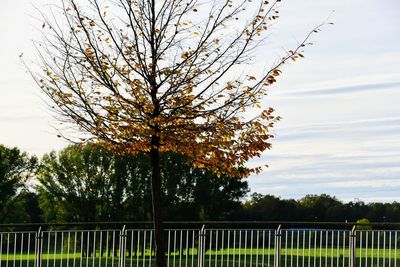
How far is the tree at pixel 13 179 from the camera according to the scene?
64.0m

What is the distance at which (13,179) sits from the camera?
6669 centimetres

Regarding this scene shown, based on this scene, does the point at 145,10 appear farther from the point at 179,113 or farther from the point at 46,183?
the point at 46,183

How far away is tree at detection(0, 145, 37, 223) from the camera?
210 ft

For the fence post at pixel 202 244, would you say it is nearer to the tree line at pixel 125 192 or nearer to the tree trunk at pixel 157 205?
the tree trunk at pixel 157 205

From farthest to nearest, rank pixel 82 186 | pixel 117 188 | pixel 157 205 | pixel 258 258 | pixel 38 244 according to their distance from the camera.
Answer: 1. pixel 82 186
2. pixel 117 188
3. pixel 258 258
4. pixel 38 244
5. pixel 157 205

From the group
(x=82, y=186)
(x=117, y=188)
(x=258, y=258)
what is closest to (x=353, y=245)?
(x=258, y=258)

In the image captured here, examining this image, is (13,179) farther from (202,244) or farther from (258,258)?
Answer: (202,244)

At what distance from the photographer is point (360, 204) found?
64.1 metres

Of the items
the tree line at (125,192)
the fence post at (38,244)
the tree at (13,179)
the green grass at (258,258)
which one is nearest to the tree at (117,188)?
the tree line at (125,192)

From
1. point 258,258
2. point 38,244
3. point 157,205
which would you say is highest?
point 157,205

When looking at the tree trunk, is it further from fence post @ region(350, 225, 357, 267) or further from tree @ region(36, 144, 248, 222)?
tree @ region(36, 144, 248, 222)

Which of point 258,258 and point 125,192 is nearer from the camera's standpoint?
point 258,258

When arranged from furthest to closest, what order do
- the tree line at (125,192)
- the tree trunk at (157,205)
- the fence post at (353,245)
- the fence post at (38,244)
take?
the tree line at (125,192)
the fence post at (353,245)
the fence post at (38,244)
the tree trunk at (157,205)

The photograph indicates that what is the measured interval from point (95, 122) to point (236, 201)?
163 ft
